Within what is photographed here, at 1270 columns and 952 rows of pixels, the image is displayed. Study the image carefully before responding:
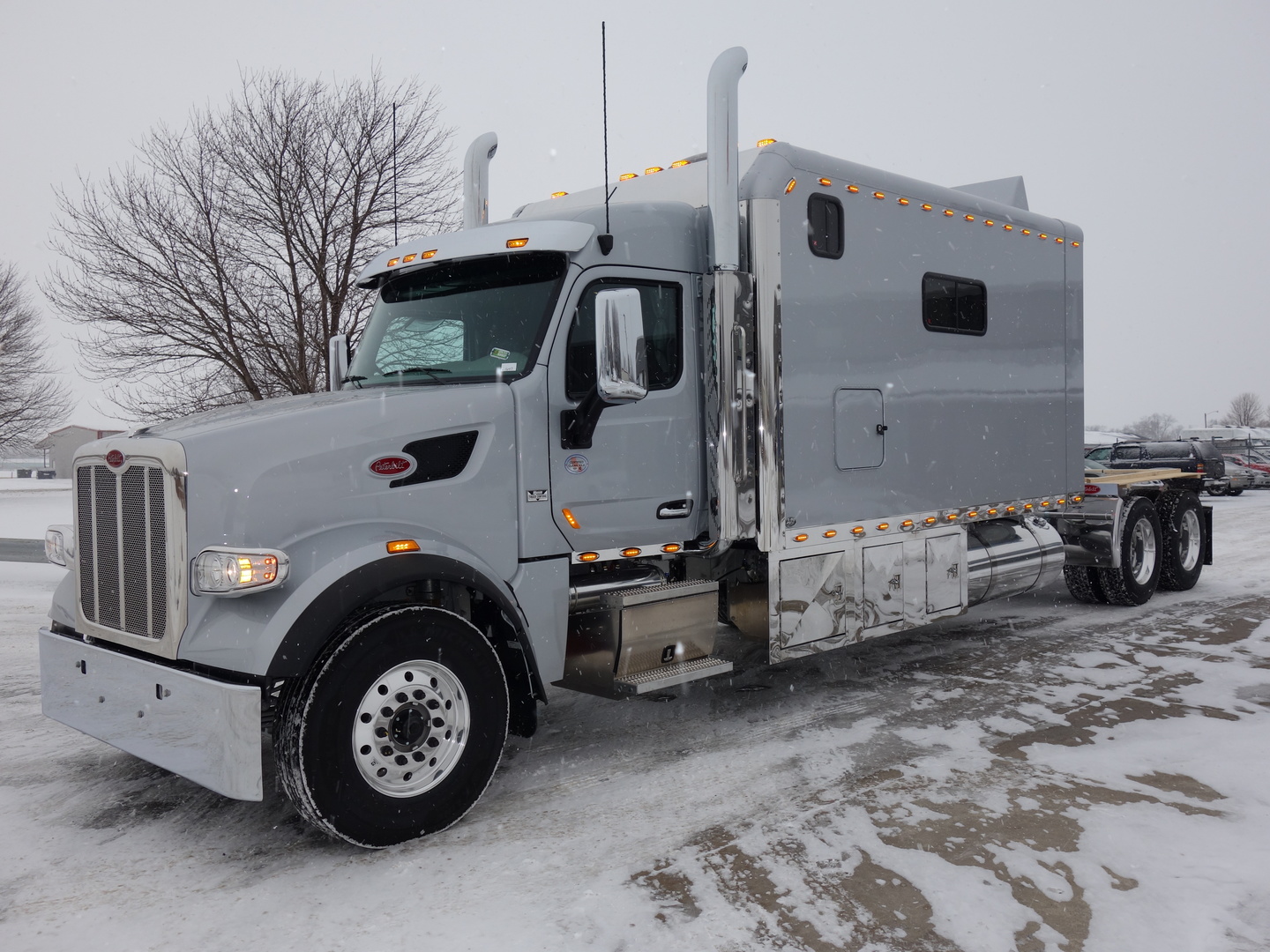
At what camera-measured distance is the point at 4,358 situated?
42531 millimetres

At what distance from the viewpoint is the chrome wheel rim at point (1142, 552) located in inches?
388

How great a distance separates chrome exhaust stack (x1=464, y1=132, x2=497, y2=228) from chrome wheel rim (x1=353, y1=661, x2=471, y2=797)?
3929 millimetres

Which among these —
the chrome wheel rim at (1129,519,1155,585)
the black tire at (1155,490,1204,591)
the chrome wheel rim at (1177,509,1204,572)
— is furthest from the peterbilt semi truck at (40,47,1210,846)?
the chrome wheel rim at (1177,509,1204,572)

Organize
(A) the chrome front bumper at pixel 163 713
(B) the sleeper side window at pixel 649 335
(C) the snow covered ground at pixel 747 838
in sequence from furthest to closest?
(B) the sleeper side window at pixel 649 335 → (A) the chrome front bumper at pixel 163 713 → (C) the snow covered ground at pixel 747 838

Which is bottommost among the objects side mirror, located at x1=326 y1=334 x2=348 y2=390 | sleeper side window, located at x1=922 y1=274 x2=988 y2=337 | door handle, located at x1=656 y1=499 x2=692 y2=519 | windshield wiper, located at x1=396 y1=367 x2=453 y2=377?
door handle, located at x1=656 y1=499 x2=692 y2=519

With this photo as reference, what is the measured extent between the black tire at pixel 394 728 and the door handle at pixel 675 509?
4.60 feet

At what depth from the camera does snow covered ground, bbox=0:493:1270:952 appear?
11.4ft

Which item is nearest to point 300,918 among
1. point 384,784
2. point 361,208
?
point 384,784

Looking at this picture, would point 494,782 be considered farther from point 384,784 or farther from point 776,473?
point 776,473

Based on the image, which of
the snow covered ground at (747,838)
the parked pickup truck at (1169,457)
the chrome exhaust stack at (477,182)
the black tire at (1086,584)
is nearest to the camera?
the snow covered ground at (747,838)

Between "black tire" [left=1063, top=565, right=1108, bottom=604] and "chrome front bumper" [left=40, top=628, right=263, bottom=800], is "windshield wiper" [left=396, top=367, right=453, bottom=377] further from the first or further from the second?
"black tire" [left=1063, top=565, right=1108, bottom=604]

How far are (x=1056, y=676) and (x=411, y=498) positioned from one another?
501 centimetres

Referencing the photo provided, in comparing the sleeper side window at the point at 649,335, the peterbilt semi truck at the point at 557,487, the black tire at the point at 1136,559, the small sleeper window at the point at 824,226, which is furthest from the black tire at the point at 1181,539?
the sleeper side window at the point at 649,335

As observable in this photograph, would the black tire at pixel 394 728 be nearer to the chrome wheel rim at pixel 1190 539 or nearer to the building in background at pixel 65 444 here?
the chrome wheel rim at pixel 1190 539
